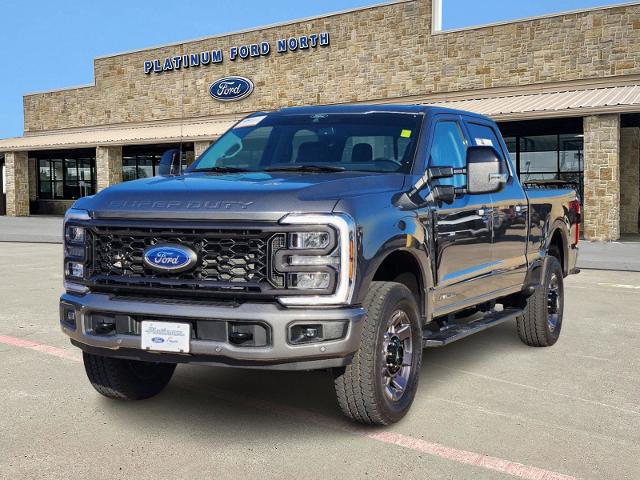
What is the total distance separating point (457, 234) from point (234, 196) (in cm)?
191

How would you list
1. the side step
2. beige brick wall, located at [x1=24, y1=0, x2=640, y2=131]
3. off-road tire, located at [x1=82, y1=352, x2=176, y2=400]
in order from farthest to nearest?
beige brick wall, located at [x1=24, y1=0, x2=640, y2=131]
the side step
off-road tire, located at [x1=82, y1=352, x2=176, y2=400]

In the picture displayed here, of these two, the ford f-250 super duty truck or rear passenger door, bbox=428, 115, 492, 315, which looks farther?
rear passenger door, bbox=428, 115, 492, 315

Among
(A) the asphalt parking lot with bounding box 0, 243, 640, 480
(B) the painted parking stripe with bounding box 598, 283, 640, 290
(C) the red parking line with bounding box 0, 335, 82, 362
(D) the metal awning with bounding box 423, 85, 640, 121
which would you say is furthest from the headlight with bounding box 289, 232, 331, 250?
(D) the metal awning with bounding box 423, 85, 640, 121

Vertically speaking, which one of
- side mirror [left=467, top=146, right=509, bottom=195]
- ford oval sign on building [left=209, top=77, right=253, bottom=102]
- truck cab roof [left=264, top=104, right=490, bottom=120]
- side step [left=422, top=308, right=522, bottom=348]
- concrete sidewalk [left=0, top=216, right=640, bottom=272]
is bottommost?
concrete sidewalk [left=0, top=216, right=640, bottom=272]

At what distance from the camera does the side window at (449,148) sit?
5.40 meters

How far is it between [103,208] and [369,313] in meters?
1.64

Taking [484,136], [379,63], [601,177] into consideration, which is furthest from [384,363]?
[379,63]

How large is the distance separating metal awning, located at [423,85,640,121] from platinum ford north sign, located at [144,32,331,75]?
6.99 m

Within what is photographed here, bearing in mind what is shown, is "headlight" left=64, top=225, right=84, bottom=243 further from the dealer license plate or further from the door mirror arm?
the door mirror arm

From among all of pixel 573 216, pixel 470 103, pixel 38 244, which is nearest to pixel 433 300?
pixel 573 216

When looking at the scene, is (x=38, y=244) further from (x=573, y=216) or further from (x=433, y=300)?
(x=433, y=300)

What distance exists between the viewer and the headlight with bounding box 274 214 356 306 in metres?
3.89

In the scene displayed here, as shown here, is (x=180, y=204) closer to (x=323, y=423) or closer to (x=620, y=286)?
(x=323, y=423)

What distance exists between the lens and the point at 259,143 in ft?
18.7
